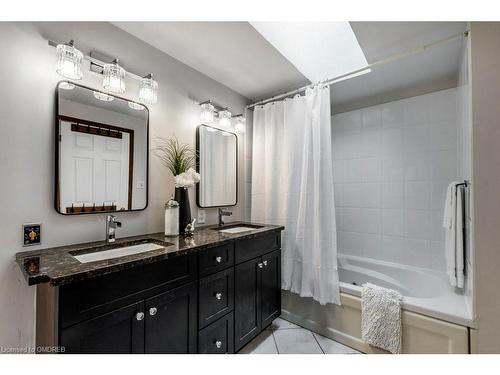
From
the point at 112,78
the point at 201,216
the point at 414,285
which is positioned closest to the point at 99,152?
the point at 112,78

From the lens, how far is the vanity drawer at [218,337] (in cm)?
141

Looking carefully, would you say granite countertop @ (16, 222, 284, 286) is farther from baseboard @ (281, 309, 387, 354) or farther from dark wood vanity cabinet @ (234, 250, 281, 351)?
baseboard @ (281, 309, 387, 354)

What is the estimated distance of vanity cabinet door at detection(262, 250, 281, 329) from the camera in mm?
1935

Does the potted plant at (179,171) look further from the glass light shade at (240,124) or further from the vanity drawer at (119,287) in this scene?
the glass light shade at (240,124)

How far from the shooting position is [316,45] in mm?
1810

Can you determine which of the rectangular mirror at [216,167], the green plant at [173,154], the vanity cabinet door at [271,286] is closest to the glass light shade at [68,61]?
the green plant at [173,154]

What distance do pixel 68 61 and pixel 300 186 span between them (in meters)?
1.84

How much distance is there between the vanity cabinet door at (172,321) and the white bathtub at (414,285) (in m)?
A: 1.24

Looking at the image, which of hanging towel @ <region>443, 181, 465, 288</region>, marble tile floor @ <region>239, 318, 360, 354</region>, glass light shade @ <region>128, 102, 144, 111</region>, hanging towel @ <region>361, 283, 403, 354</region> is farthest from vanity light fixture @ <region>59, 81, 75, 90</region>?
hanging towel @ <region>443, 181, 465, 288</region>

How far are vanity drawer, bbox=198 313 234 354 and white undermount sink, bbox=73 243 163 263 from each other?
60cm

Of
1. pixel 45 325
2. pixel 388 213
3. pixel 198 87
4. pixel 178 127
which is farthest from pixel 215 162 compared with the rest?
pixel 388 213

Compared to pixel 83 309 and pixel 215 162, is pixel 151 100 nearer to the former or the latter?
pixel 215 162

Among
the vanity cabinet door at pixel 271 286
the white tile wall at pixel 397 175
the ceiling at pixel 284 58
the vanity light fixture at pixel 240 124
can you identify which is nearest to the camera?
the ceiling at pixel 284 58
